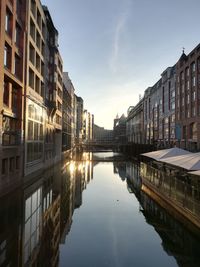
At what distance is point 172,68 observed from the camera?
8919cm

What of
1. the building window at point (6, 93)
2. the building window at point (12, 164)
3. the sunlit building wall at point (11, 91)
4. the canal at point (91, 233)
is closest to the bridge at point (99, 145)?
the sunlit building wall at point (11, 91)

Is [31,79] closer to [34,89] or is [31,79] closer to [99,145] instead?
[34,89]

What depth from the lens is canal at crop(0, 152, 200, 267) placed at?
11.9 metres

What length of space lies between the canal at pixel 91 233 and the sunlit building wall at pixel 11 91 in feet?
9.71

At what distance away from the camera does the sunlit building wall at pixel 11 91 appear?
80.3 ft

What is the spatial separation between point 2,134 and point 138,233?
15.0 m

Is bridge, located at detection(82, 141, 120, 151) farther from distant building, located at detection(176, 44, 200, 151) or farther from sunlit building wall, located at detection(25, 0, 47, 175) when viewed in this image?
sunlit building wall, located at detection(25, 0, 47, 175)

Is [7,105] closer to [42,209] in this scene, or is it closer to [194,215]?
[42,209]

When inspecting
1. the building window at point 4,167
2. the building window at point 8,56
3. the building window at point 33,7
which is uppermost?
the building window at point 33,7

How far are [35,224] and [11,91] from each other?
16581 mm

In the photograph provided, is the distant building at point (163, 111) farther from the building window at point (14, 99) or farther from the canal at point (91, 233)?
the canal at point (91, 233)

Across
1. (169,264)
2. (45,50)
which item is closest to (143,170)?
(169,264)

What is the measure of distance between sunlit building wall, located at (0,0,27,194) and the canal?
9.71ft

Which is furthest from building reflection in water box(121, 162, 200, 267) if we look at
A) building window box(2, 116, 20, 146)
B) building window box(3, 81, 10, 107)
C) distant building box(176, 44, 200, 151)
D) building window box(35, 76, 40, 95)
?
distant building box(176, 44, 200, 151)
